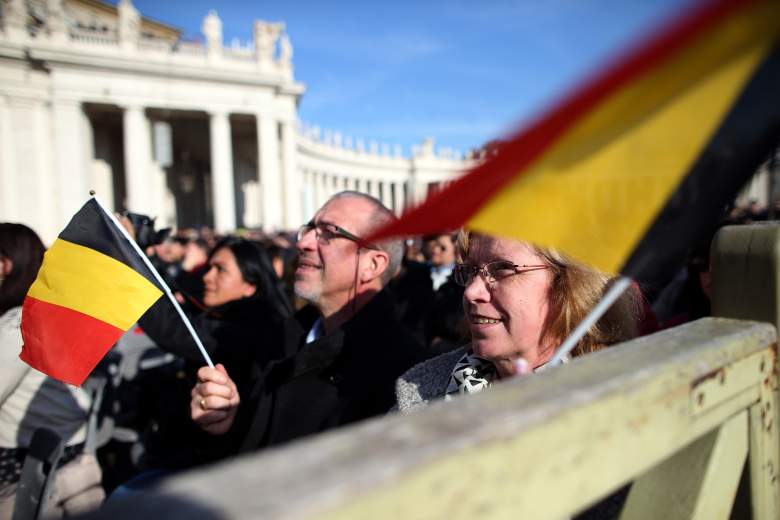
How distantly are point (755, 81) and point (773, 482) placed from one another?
32.9 inches

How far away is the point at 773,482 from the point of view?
0.99 metres

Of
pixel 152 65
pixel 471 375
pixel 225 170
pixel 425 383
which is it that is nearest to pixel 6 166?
pixel 152 65

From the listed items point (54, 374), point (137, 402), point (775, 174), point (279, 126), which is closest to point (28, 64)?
point (279, 126)

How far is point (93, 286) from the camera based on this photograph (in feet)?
6.58

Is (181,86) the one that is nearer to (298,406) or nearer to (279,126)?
(279,126)

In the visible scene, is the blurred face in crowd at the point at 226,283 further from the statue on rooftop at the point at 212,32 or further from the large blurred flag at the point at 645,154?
the statue on rooftop at the point at 212,32

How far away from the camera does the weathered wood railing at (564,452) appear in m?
0.44

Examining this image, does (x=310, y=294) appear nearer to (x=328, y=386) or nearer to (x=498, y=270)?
(x=328, y=386)

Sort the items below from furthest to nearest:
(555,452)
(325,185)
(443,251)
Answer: (325,185), (443,251), (555,452)

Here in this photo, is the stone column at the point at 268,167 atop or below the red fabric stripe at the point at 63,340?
atop

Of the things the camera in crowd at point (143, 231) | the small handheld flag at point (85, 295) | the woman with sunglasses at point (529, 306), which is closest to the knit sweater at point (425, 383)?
the woman with sunglasses at point (529, 306)

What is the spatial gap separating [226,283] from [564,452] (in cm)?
347

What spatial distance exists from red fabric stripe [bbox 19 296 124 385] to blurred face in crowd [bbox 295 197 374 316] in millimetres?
917

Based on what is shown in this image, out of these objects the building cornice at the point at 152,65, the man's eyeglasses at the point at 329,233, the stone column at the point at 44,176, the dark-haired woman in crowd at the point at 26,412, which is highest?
the building cornice at the point at 152,65
